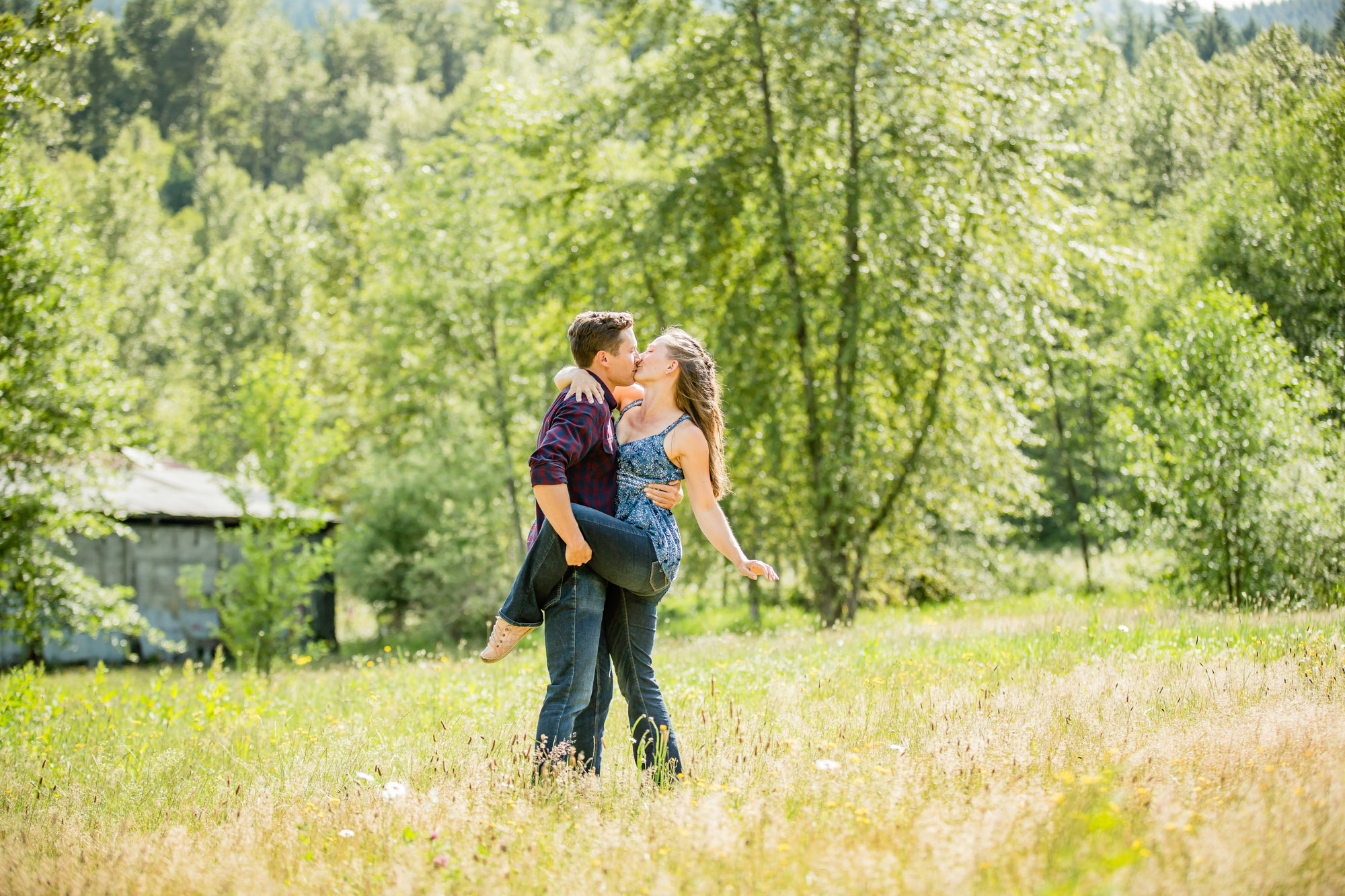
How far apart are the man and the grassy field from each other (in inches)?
10.6

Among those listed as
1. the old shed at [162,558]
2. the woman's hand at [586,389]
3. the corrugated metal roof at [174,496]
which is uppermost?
the woman's hand at [586,389]

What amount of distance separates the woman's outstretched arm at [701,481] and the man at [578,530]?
0.38 ft

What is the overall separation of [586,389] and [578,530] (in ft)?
2.21

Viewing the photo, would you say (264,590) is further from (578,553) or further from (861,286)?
(578,553)

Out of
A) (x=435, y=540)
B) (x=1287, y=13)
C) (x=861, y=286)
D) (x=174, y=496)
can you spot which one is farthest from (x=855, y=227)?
(x=174, y=496)

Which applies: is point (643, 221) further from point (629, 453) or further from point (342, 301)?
point (342, 301)

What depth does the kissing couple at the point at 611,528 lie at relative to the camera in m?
3.95

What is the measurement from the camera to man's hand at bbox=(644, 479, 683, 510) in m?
4.14

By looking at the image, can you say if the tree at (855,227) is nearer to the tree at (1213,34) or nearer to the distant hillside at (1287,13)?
the distant hillside at (1287,13)

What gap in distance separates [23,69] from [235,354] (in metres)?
30.9

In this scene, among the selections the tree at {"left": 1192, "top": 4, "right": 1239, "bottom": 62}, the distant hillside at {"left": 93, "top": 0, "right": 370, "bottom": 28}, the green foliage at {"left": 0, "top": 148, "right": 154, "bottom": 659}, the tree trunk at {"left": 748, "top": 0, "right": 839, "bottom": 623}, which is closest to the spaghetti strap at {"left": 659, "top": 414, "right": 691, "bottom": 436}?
the tree trunk at {"left": 748, "top": 0, "right": 839, "bottom": 623}

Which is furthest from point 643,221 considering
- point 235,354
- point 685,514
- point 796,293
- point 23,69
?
point 235,354

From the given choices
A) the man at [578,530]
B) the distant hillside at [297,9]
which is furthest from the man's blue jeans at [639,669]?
the distant hillside at [297,9]

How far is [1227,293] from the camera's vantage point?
11789 millimetres
